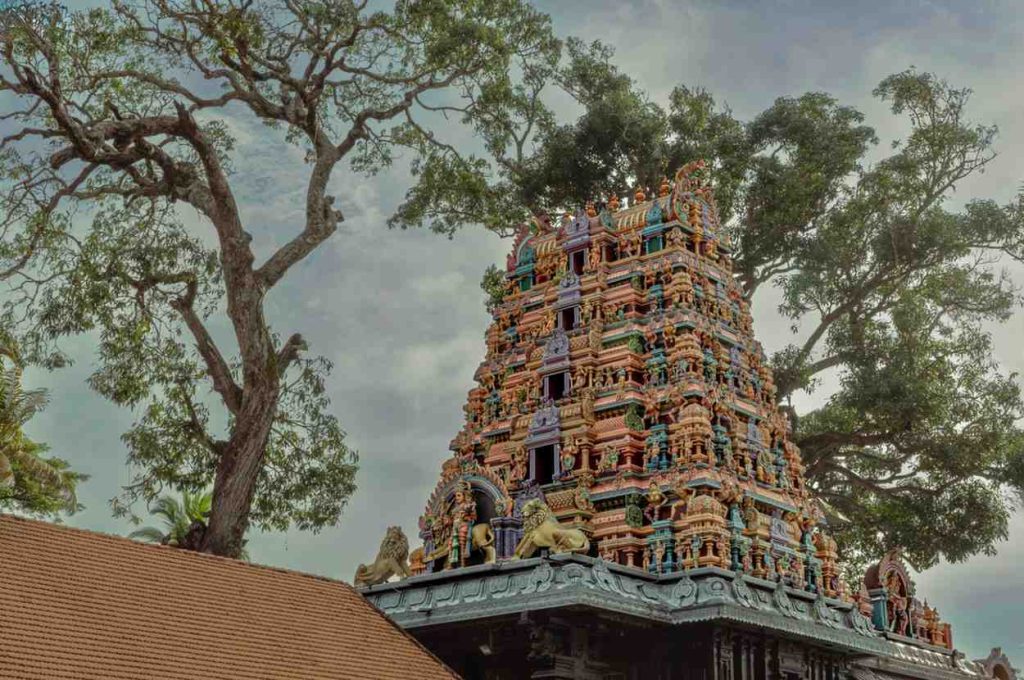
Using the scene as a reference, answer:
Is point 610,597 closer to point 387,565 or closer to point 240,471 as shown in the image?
point 387,565

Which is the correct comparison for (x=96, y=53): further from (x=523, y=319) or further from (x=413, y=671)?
(x=413, y=671)

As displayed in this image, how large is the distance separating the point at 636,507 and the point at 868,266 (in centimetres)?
1040

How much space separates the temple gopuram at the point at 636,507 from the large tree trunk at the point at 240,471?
2.62 metres

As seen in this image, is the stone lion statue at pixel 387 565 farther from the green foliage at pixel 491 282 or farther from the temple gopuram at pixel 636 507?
the green foliage at pixel 491 282

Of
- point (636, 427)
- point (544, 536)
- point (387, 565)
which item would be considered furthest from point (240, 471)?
point (636, 427)

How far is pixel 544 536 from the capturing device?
14.1 metres

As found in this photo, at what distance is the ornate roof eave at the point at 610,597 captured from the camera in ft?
43.7

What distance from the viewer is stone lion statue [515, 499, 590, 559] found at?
46.1 feet

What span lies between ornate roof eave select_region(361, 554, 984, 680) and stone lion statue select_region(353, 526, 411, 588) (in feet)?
1.19

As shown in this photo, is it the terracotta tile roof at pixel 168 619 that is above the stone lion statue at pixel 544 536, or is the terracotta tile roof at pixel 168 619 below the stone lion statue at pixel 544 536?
below

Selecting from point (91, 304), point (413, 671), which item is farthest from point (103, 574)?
point (91, 304)

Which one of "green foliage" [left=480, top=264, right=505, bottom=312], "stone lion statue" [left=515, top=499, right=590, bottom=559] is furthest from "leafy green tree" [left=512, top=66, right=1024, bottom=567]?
"stone lion statue" [left=515, top=499, right=590, bottom=559]

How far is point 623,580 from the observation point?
1401 centimetres

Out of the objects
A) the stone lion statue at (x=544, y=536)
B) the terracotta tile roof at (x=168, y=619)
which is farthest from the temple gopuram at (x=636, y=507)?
the terracotta tile roof at (x=168, y=619)
